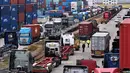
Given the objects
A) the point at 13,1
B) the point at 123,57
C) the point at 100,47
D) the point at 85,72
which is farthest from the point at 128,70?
the point at 13,1

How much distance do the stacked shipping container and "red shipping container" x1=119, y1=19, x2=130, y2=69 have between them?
33449 mm

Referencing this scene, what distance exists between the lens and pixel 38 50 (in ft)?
123

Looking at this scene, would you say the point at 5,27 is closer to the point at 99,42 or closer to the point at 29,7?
the point at 29,7

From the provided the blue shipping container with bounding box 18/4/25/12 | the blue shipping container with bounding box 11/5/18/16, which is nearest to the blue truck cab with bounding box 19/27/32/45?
the blue shipping container with bounding box 11/5/18/16

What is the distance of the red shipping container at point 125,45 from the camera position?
2025 cm

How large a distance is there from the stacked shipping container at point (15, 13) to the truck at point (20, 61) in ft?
98.9

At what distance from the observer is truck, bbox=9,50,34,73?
72.4ft

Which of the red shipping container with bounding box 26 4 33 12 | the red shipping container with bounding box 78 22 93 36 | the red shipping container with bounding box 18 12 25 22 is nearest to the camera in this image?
the red shipping container with bounding box 78 22 93 36

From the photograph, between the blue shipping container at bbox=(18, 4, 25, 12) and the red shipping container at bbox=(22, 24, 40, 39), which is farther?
the blue shipping container at bbox=(18, 4, 25, 12)

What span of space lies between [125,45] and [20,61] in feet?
20.2

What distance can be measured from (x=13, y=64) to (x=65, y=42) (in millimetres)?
15386

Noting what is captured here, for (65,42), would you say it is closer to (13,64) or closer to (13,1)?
(13,64)

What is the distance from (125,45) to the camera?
2027 centimetres

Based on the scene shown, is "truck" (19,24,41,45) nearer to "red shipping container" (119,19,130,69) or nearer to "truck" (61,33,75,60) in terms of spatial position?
"truck" (61,33,75,60)
